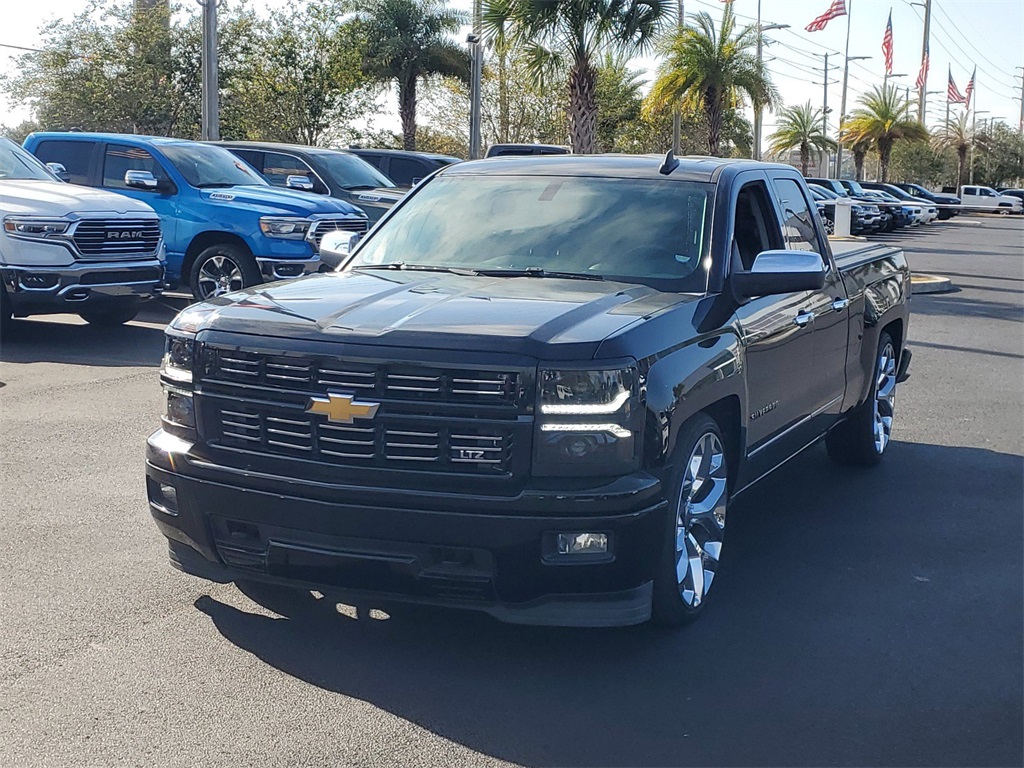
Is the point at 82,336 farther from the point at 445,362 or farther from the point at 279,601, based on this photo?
the point at 445,362

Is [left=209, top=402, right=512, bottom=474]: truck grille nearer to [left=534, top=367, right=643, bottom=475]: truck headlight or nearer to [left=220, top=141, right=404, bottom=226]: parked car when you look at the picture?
[left=534, top=367, right=643, bottom=475]: truck headlight

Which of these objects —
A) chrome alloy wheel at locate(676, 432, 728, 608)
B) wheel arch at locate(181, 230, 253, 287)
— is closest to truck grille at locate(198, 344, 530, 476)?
chrome alloy wheel at locate(676, 432, 728, 608)

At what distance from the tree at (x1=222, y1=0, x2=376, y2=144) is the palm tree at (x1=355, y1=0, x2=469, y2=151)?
501 millimetres

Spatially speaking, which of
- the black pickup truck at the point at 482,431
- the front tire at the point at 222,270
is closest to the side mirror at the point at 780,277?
the black pickup truck at the point at 482,431

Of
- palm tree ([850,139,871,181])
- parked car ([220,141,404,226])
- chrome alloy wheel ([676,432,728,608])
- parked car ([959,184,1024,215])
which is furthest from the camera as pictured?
palm tree ([850,139,871,181])

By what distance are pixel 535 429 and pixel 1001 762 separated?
1.73m

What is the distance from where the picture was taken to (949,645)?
15.4 ft

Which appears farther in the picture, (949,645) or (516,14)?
(516,14)

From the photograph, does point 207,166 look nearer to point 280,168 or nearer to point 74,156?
point 74,156

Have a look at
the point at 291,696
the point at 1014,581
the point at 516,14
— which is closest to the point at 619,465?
the point at 291,696

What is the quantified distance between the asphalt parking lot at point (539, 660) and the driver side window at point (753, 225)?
137cm

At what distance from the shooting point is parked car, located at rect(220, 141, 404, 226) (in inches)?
662

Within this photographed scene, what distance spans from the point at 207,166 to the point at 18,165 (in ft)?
7.30

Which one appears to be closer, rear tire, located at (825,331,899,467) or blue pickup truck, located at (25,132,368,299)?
rear tire, located at (825,331,899,467)
